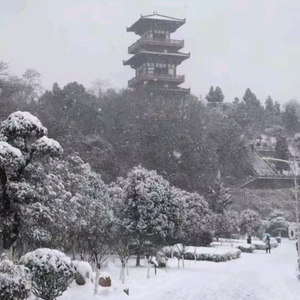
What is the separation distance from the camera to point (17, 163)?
12.6 meters

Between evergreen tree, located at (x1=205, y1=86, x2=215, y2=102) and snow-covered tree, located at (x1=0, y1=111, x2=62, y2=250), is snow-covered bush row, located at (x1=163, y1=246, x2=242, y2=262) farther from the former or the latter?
evergreen tree, located at (x1=205, y1=86, x2=215, y2=102)

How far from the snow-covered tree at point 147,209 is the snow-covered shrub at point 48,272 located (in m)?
10.6

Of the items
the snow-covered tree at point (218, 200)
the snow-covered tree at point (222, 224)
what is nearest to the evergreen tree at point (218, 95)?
the snow-covered tree at point (218, 200)

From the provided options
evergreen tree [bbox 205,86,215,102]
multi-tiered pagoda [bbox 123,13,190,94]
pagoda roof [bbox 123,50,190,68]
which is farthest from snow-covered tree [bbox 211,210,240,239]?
evergreen tree [bbox 205,86,215,102]

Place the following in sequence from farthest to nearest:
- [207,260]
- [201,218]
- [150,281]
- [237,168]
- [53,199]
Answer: [237,168], [201,218], [207,260], [150,281], [53,199]

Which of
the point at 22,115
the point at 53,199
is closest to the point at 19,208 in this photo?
the point at 53,199

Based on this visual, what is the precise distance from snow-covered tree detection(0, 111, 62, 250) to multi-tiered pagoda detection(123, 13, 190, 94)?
52.4 m

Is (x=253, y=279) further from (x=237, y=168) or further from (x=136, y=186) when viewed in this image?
(x=237, y=168)

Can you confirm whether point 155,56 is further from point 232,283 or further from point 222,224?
point 232,283

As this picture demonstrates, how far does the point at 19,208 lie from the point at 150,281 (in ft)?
25.5

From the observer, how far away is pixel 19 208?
508 inches

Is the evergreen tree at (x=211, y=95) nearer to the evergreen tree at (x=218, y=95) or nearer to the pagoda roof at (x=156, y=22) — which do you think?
the evergreen tree at (x=218, y=95)

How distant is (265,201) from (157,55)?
79.1 feet

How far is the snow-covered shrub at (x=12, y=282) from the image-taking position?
11086 mm
